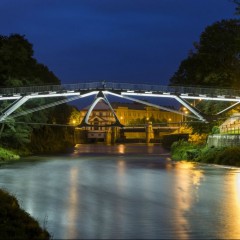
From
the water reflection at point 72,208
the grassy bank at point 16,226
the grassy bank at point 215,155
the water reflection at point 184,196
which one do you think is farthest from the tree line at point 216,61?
the grassy bank at point 16,226

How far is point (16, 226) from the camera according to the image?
45.7ft

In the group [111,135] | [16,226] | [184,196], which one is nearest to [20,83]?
[184,196]

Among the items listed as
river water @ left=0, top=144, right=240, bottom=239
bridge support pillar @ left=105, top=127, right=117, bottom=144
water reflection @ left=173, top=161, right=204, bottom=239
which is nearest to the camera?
river water @ left=0, top=144, right=240, bottom=239

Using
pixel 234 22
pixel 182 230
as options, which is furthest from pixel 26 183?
pixel 234 22

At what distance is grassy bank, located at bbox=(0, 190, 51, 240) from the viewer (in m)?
13.3

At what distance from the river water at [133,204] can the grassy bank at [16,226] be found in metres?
1.74

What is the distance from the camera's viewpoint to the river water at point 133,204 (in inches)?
672

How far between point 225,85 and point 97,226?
59.9 meters

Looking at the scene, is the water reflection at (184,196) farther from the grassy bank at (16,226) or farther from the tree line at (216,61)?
the tree line at (216,61)

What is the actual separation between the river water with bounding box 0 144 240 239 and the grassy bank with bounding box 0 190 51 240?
5.71 feet

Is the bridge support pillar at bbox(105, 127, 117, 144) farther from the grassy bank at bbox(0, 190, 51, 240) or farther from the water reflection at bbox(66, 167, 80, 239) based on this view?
the grassy bank at bbox(0, 190, 51, 240)

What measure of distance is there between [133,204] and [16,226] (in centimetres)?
1014

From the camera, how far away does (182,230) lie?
1712 centimetres

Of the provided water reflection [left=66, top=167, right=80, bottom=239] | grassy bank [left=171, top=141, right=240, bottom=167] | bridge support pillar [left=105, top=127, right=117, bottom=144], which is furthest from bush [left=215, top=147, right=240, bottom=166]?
bridge support pillar [left=105, top=127, right=117, bottom=144]
